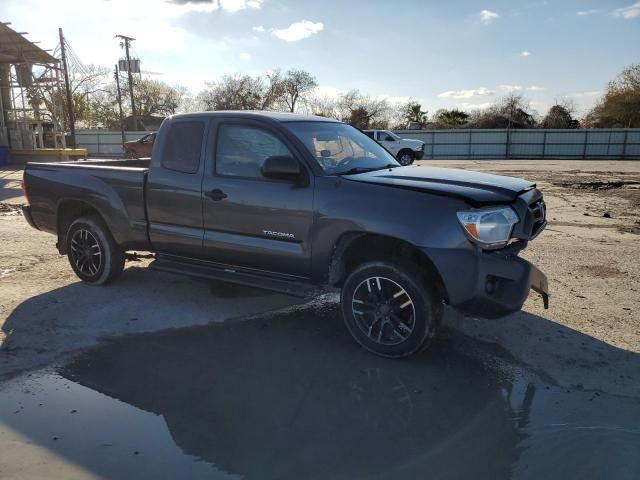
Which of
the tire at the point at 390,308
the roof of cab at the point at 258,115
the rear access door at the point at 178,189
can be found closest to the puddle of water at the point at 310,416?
the tire at the point at 390,308

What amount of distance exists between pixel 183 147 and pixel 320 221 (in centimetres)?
177

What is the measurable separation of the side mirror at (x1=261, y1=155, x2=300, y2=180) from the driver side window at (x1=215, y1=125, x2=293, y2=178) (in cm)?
27

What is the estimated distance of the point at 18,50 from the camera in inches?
913

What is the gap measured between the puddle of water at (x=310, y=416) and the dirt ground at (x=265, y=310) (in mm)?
354

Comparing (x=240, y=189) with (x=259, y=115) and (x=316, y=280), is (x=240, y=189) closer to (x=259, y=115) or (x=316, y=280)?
(x=259, y=115)

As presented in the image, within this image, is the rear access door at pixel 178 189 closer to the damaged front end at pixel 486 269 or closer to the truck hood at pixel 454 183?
the truck hood at pixel 454 183

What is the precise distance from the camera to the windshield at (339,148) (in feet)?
14.5

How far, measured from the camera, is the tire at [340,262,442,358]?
12.6 feet

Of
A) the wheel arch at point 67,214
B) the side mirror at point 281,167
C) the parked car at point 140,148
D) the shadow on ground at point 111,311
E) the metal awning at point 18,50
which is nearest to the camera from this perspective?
the side mirror at point 281,167

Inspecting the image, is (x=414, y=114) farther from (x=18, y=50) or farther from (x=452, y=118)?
(x=18, y=50)

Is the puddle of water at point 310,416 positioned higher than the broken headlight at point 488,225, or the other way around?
the broken headlight at point 488,225

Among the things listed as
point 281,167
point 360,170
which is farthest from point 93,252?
point 360,170

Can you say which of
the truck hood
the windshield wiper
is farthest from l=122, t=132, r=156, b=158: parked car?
the truck hood

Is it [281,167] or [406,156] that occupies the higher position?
[281,167]
